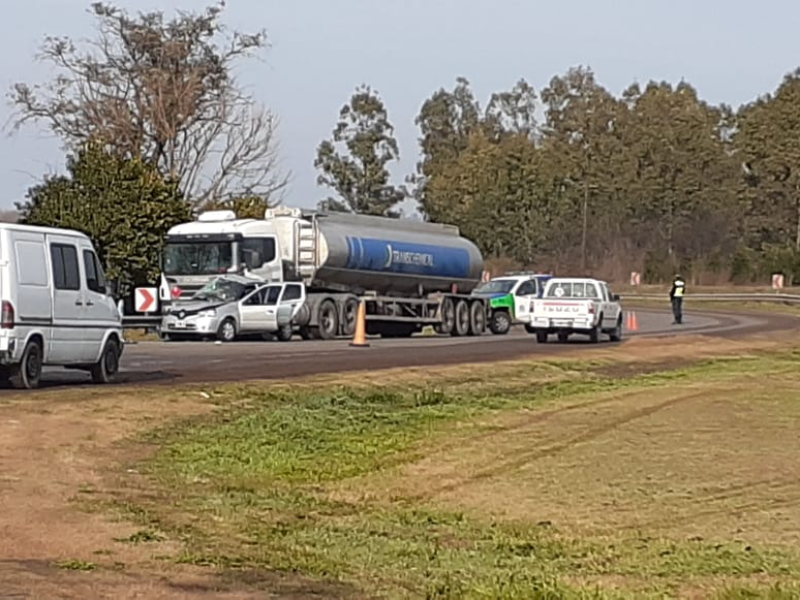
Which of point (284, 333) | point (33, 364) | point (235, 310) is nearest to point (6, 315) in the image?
point (33, 364)

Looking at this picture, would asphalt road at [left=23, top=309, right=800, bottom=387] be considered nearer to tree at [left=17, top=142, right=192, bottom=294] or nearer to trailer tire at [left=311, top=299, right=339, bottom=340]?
trailer tire at [left=311, top=299, right=339, bottom=340]

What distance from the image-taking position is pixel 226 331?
3919 cm

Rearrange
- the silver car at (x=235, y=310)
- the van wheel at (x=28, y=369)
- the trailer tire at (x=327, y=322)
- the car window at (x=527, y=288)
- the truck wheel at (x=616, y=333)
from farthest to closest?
1. the car window at (x=527, y=288)
2. the trailer tire at (x=327, y=322)
3. the truck wheel at (x=616, y=333)
4. the silver car at (x=235, y=310)
5. the van wheel at (x=28, y=369)

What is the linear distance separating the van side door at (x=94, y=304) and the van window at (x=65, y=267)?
0.18 m

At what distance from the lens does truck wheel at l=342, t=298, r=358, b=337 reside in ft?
140

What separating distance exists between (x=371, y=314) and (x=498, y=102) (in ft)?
317

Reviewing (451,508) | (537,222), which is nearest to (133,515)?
(451,508)

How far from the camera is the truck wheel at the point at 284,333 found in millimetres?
40281

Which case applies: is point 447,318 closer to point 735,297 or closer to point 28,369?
point 28,369

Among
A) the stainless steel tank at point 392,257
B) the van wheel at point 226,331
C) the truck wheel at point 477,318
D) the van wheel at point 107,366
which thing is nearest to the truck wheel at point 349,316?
the stainless steel tank at point 392,257

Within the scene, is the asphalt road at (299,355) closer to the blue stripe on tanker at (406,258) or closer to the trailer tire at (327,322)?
the trailer tire at (327,322)

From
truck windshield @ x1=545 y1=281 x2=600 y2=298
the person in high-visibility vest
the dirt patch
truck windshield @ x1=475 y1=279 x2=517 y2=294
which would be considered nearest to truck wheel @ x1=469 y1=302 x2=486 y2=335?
truck windshield @ x1=475 y1=279 x2=517 y2=294

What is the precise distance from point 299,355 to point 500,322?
62.9 ft

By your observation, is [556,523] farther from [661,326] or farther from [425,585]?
[661,326]
